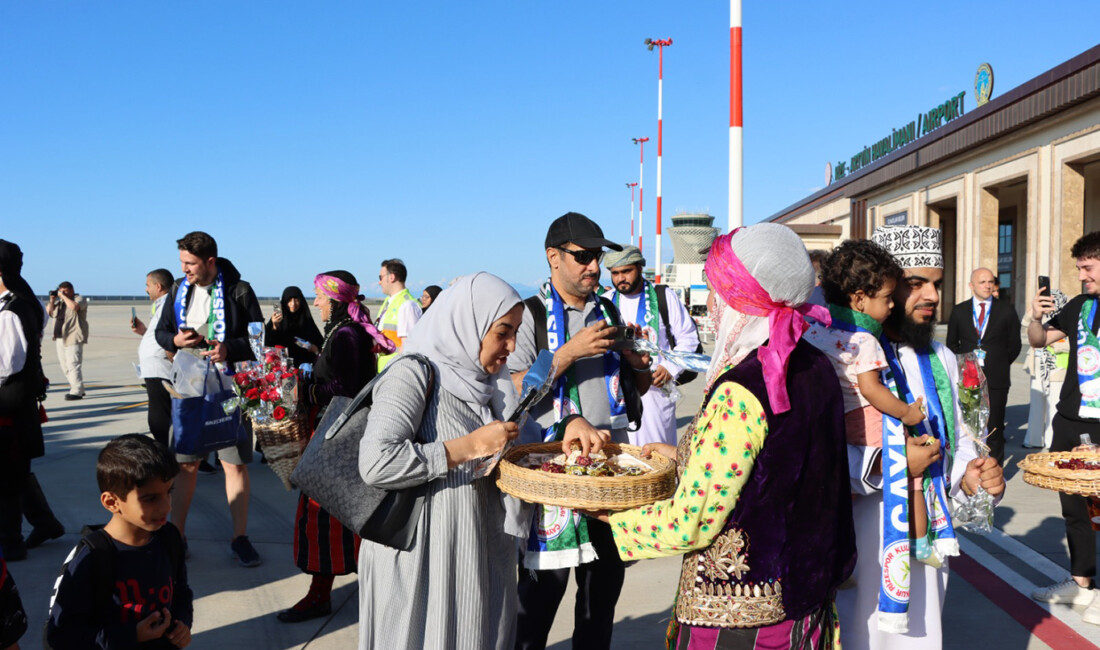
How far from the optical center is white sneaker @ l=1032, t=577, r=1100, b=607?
464 centimetres

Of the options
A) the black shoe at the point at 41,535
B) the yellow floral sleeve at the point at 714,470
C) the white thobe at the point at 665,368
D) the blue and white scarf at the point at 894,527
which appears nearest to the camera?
the yellow floral sleeve at the point at 714,470

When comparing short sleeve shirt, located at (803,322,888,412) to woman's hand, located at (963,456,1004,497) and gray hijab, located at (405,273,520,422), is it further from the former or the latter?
gray hijab, located at (405,273,520,422)

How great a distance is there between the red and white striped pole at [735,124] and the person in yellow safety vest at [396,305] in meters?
4.10

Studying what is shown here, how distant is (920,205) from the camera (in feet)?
93.3

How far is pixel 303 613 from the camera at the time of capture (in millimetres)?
4555

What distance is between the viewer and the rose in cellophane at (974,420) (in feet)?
9.84

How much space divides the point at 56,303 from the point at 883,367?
15.6m

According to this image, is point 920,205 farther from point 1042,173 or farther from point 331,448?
point 331,448

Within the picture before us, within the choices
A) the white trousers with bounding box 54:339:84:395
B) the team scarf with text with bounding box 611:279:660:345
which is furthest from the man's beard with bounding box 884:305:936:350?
the white trousers with bounding box 54:339:84:395

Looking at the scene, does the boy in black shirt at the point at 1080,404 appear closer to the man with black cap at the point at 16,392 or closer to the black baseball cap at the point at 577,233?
the black baseball cap at the point at 577,233

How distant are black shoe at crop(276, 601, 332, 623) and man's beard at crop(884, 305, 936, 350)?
3460mm

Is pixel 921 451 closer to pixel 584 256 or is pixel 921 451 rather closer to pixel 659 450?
pixel 659 450

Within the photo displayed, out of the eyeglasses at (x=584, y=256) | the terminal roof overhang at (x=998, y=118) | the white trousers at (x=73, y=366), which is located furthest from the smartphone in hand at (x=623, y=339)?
the terminal roof overhang at (x=998, y=118)

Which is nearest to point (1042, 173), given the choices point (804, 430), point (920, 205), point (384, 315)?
point (920, 205)
